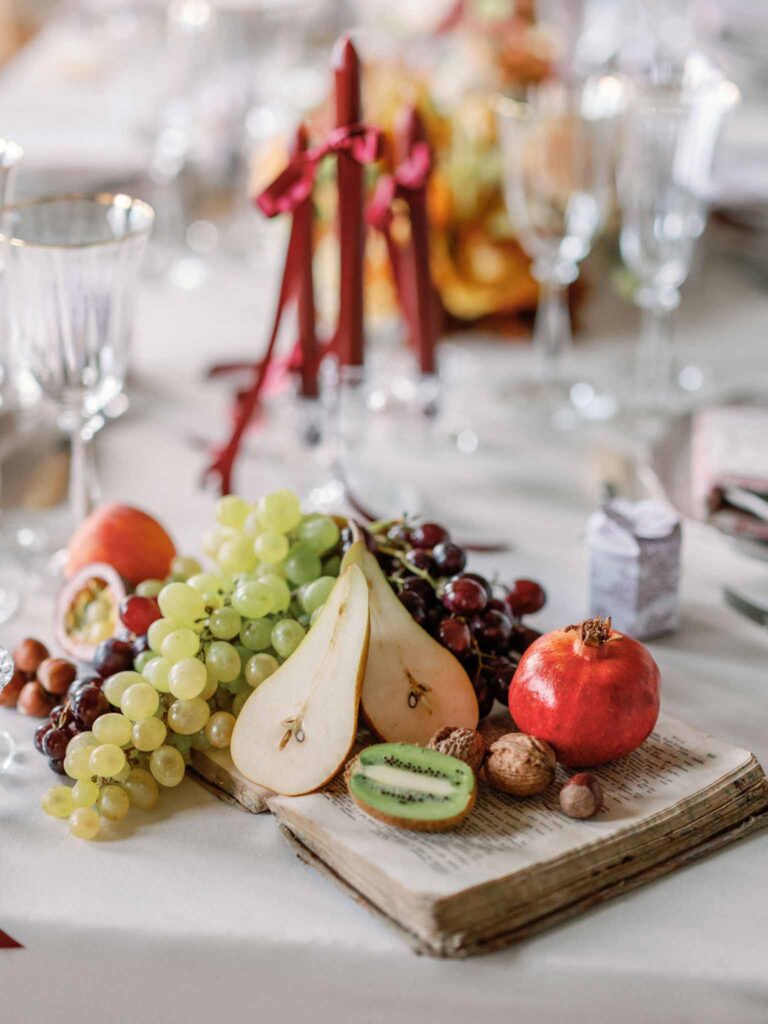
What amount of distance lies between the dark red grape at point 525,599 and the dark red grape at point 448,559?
0.20 feet

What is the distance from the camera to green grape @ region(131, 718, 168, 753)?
65 cm

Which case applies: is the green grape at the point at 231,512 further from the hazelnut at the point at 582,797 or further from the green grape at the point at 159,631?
A: the hazelnut at the point at 582,797

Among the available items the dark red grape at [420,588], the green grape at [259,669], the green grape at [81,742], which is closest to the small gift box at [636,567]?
the dark red grape at [420,588]

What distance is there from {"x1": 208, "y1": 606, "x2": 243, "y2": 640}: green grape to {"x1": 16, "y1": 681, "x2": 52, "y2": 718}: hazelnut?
12cm

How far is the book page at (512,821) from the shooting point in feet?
1.84

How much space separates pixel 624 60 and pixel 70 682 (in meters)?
1.36

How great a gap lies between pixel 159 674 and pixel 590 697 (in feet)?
0.75

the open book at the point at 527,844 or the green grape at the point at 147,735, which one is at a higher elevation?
the green grape at the point at 147,735

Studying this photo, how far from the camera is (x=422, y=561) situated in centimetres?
73

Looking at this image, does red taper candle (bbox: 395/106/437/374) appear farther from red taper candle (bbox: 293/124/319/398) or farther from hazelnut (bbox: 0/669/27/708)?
hazelnut (bbox: 0/669/27/708)

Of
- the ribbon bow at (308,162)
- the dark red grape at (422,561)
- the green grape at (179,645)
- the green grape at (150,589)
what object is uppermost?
the ribbon bow at (308,162)

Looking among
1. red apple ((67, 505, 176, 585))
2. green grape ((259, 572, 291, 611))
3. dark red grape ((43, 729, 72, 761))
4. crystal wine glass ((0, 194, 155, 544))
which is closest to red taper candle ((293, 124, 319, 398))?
crystal wine glass ((0, 194, 155, 544))

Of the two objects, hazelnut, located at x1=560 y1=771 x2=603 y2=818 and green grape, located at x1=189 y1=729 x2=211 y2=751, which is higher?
hazelnut, located at x1=560 y1=771 x2=603 y2=818

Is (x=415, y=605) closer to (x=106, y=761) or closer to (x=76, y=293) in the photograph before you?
(x=106, y=761)
